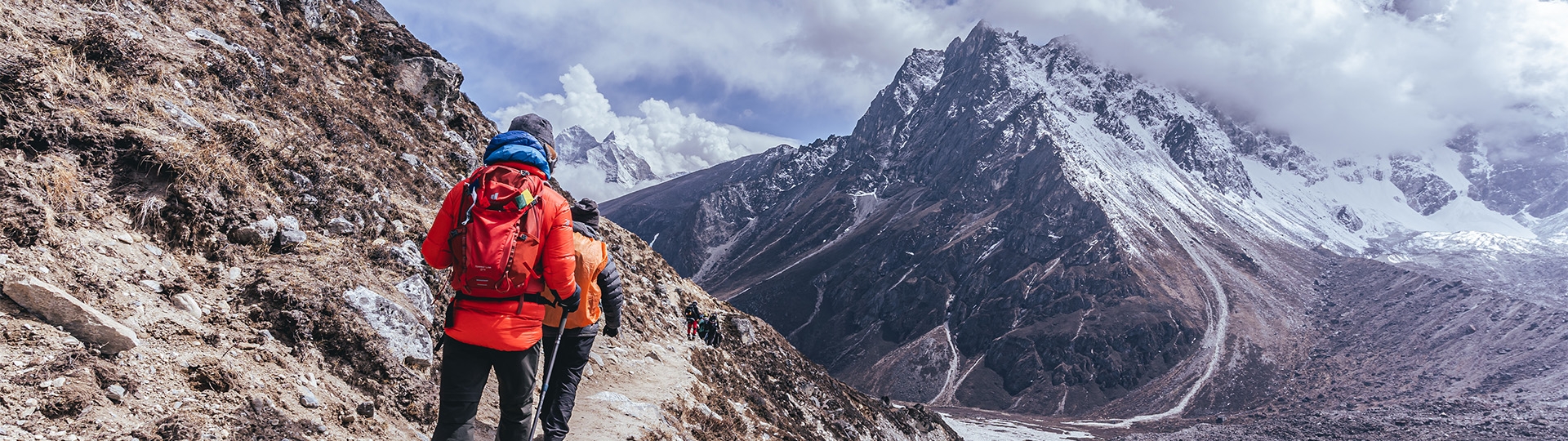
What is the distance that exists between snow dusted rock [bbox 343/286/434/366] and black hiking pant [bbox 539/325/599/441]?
3.46 meters

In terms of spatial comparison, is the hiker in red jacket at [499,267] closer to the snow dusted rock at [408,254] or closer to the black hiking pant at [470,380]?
the black hiking pant at [470,380]

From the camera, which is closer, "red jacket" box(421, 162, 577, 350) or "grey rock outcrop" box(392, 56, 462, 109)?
"red jacket" box(421, 162, 577, 350)

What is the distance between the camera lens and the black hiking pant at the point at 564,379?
712 centimetres

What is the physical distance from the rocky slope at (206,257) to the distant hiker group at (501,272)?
2332 mm

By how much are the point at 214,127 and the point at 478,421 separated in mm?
6353

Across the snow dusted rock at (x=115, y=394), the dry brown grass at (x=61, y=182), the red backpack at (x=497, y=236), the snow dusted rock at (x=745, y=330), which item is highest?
the red backpack at (x=497, y=236)

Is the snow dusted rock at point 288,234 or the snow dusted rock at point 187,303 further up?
the snow dusted rock at point 288,234

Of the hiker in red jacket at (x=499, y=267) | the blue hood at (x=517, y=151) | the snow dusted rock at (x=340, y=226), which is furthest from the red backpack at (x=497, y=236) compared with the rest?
the snow dusted rock at (x=340, y=226)

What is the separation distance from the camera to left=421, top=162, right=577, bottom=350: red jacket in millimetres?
5461

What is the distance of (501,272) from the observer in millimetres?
5258

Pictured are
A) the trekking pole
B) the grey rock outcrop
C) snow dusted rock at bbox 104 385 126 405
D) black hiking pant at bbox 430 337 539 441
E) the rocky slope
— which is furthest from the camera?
the grey rock outcrop

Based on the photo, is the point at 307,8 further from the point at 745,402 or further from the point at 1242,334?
the point at 1242,334

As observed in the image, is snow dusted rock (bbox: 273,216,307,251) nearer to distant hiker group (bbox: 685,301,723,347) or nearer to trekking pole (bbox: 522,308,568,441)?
trekking pole (bbox: 522,308,568,441)

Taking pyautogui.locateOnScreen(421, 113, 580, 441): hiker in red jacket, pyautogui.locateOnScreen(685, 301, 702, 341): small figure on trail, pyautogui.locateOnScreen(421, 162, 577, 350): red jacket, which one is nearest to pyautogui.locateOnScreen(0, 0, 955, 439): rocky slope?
pyautogui.locateOnScreen(421, 113, 580, 441): hiker in red jacket
